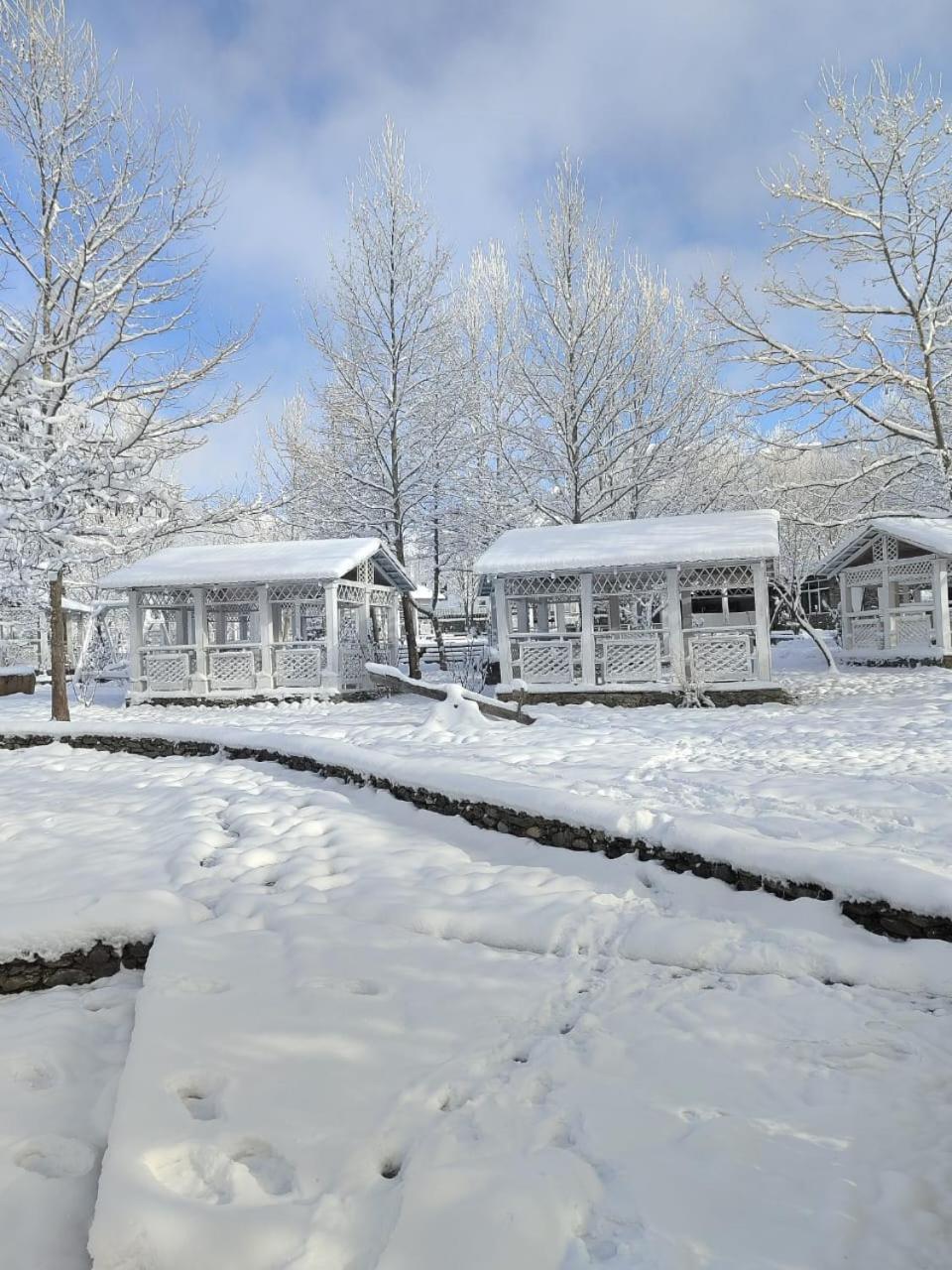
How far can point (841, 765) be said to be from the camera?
6969mm

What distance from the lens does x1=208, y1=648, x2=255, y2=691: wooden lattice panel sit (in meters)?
15.8

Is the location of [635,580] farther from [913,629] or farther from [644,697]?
[913,629]

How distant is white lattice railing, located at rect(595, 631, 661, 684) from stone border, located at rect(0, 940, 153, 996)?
35.0 feet

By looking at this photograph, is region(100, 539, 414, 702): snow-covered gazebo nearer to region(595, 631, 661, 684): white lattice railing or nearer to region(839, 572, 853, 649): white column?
region(595, 631, 661, 684): white lattice railing

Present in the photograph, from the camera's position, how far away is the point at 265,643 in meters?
15.8

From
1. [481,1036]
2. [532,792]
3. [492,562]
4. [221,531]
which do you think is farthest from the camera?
[221,531]

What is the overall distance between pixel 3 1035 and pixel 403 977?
169 cm

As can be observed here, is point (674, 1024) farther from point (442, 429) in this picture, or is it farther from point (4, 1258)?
point (442, 429)

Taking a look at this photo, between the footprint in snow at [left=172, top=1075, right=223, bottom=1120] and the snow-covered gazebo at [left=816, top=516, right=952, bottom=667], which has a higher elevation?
the snow-covered gazebo at [left=816, top=516, right=952, bottom=667]

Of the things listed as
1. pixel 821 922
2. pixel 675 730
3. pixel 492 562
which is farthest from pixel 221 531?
pixel 821 922

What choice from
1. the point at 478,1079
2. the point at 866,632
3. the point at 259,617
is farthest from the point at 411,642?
the point at 478,1079

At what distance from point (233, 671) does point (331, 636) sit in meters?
2.16

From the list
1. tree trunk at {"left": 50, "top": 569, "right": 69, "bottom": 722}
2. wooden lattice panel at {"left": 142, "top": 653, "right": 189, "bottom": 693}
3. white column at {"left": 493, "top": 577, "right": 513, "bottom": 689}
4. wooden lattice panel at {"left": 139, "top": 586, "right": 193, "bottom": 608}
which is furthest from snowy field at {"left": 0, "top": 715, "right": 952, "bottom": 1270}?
wooden lattice panel at {"left": 139, "top": 586, "right": 193, "bottom": 608}

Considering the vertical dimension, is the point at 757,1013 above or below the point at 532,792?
below
